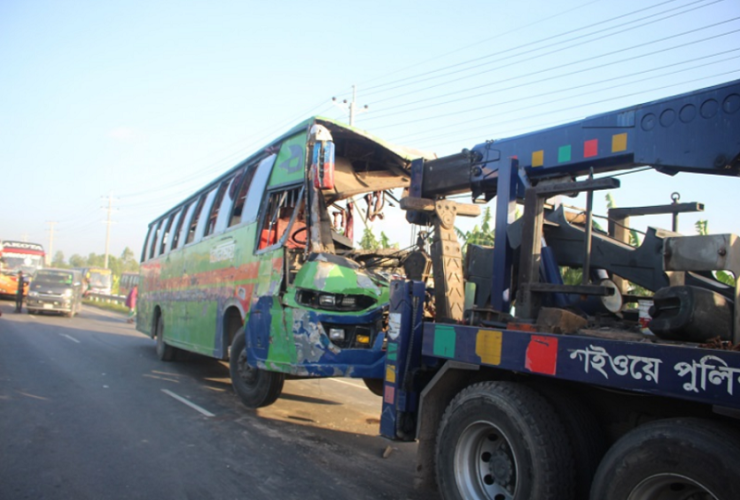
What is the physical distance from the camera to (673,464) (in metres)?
2.46

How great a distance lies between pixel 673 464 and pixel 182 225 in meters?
11.2

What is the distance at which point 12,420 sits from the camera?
6430 millimetres

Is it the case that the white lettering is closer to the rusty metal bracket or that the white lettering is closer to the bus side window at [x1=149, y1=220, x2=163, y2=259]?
the rusty metal bracket

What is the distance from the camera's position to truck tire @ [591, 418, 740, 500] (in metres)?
2.31

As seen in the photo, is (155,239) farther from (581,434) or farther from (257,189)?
(581,434)

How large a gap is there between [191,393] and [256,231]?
2950 millimetres

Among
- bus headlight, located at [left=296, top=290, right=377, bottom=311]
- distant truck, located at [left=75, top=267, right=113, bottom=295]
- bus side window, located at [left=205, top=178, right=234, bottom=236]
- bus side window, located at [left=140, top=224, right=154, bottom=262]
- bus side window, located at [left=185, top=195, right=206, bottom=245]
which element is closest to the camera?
bus headlight, located at [left=296, top=290, right=377, bottom=311]


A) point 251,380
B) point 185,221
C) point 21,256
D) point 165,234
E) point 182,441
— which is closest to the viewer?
point 182,441

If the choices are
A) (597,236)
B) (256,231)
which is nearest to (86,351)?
(256,231)

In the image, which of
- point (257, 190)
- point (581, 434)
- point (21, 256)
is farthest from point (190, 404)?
point (21, 256)

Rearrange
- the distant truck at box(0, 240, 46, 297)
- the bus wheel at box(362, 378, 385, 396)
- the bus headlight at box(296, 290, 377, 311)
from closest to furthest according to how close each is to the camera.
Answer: the bus headlight at box(296, 290, 377, 311) → the bus wheel at box(362, 378, 385, 396) → the distant truck at box(0, 240, 46, 297)

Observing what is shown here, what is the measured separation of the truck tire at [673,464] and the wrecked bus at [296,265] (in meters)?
3.49

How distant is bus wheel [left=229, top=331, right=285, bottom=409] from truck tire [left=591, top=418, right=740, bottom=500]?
4.85 m

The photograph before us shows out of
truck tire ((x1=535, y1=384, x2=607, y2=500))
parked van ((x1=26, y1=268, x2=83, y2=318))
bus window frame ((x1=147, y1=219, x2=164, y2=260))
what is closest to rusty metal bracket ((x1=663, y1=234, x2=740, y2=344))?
truck tire ((x1=535, y1=384, x2=607, y2=500))
